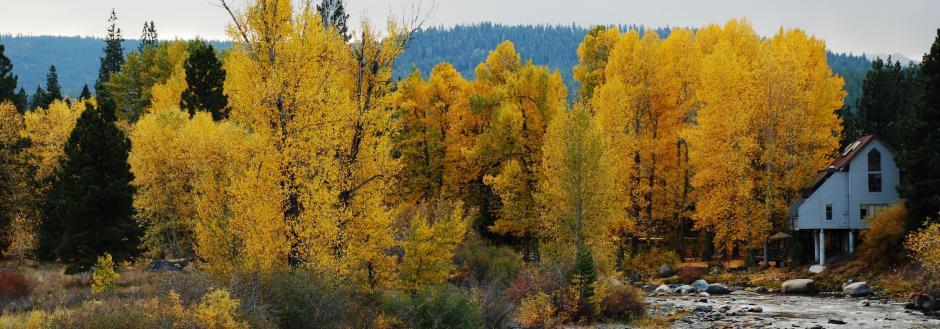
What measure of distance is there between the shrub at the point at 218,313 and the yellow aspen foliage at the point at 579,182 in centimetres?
1977

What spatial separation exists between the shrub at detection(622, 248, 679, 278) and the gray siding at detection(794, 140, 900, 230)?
663 cm

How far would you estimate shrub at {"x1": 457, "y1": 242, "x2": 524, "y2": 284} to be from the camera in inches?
1158

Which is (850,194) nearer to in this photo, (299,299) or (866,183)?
(866,183)

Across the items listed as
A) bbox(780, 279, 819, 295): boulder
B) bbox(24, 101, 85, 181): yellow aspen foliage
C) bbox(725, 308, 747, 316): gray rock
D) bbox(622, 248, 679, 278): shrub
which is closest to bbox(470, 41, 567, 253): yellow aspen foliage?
bbox(622, 248, 679, 278): shrub

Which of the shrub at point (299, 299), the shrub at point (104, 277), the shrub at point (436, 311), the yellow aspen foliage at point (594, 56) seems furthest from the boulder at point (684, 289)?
the shrub at point (104, 277)

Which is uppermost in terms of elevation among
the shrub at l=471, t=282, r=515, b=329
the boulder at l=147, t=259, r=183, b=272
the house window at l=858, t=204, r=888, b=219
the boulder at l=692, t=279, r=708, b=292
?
the house window at l=858, t=204, r=888, b=219

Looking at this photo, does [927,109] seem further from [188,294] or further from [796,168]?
[188,294]

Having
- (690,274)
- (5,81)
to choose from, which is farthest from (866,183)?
(5,81)

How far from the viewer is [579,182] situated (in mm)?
32469

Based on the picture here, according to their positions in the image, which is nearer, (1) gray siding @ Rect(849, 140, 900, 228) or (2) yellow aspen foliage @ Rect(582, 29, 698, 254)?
(1) gray siding @ Rect(849, 140, 900, 228)

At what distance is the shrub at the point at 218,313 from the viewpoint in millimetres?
13680

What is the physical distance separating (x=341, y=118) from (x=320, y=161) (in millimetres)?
1248

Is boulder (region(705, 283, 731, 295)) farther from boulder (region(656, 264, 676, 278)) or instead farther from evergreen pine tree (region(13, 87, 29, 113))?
evergreen pine tree (region(13, 87, 29, 113))

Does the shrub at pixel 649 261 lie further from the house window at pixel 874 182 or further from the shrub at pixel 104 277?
the shrub at pixel 104 277
